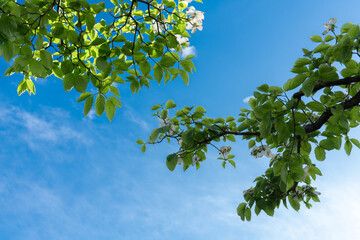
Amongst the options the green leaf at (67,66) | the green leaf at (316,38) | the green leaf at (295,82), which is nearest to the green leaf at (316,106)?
the green leaf at (295,82)

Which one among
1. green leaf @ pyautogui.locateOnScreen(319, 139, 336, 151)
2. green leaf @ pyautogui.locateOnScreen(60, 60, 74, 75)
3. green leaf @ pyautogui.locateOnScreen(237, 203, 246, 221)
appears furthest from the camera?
green leaf @ pyautogui.locateOnScreen(237, 203, 246, 221)

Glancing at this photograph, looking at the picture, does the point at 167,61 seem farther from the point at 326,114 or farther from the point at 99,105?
the point at 326,114

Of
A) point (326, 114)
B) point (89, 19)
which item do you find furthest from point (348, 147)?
point (89, 19)

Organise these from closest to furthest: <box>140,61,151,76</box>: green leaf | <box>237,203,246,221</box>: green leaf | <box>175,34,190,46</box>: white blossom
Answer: <box>140,61,151,76</box>: green leaf
<box>175,34,190,46</box>: white blossom
<box>237,203,246,221</box>: green leaf

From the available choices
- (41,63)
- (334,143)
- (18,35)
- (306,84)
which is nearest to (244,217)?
(334,143)

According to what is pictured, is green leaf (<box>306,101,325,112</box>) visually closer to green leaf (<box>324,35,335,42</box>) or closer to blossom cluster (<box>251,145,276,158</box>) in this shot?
green leaf (<box>324,35,335,42</box>)

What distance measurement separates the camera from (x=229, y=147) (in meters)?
2.60

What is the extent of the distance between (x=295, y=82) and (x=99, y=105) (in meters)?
1.09

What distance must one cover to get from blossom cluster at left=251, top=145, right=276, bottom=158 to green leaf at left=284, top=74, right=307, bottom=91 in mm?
751

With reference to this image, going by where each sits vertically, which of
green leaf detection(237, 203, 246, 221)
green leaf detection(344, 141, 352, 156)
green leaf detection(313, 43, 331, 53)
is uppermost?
green leaf detection(313, 43, 331, 53)

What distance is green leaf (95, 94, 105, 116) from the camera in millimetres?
1676

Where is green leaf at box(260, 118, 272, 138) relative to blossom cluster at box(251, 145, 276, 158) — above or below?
below

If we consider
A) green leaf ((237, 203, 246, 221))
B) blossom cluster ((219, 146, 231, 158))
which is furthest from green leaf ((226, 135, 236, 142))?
green leaf ((237, 203, 246, 221))

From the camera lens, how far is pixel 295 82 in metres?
1.70
